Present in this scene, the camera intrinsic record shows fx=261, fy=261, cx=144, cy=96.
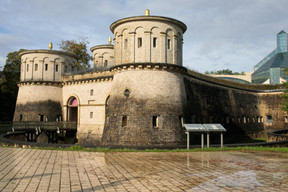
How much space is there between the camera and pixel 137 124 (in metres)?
18.3

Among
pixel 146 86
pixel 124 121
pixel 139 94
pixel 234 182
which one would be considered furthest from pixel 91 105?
pixel 234 182

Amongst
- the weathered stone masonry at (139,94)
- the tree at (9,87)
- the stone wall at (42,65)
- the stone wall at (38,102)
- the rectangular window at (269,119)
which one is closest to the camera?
the weathered stone masonry at (139,94)

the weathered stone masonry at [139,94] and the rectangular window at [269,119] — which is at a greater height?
the weathered stone masonry at [139,94]

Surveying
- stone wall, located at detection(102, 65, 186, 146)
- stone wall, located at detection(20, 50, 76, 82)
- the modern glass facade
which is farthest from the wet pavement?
the modern glass facade

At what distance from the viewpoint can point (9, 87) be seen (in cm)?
3669

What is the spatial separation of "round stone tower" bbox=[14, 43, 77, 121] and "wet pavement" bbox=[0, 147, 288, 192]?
18.2 metres

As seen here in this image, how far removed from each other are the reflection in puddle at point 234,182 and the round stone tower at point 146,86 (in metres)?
9.80

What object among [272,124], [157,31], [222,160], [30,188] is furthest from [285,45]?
[30,188]

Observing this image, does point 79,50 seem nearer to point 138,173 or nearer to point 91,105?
point 91,105

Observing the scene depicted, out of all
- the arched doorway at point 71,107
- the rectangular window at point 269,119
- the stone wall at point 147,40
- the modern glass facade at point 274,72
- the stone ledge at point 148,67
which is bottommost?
the rectangular window at point 269,119

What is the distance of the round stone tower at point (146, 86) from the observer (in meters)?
18.3

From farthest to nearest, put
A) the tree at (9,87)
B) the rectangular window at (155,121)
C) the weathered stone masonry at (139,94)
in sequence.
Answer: the tree at (9,87)
the weathered stone masonry at (139,94)
the rectangular window at (155,121)

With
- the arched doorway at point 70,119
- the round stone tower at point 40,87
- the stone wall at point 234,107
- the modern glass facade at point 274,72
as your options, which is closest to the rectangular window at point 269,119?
the stone wall at point 234,107

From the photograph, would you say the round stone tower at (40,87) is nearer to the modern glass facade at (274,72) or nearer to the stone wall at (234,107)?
the stone wall at (234,107)
